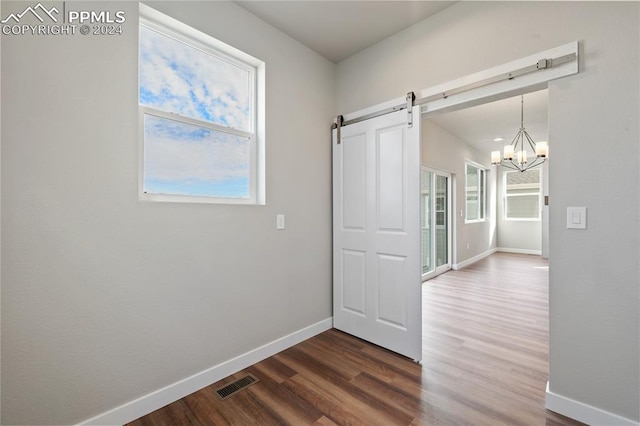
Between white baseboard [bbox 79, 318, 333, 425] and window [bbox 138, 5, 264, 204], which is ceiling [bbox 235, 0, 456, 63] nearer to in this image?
window [bbox 138, 5, 264, 204]

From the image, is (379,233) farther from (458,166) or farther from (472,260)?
(472,260)

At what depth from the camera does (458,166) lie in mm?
6133

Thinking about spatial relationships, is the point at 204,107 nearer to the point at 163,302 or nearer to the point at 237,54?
the point at 237,54

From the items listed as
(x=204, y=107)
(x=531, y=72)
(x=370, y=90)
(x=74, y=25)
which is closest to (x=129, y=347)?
(x=204, y=107)

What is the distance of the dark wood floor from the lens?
168cm

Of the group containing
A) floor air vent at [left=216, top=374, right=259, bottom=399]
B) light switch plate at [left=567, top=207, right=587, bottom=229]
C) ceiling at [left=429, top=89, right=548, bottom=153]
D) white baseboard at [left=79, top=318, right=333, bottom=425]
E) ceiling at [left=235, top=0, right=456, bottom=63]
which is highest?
ceiling at [left=429, top=89, right=548, bottom=153]

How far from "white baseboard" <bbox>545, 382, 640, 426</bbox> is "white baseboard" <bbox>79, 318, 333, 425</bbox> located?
1896 mm

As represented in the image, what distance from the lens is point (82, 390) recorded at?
59.3 inches

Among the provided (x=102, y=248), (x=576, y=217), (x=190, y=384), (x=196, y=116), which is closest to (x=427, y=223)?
(x=576, y=217)

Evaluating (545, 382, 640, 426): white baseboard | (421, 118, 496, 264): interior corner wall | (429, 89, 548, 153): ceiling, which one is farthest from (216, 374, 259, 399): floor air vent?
(421, 118, 496, 264): interior corner wall

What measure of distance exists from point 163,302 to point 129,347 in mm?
297

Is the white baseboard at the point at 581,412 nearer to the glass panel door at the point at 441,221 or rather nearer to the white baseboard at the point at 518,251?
the glass panel door at the point at 441,221

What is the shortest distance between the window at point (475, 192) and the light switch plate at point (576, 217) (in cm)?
518

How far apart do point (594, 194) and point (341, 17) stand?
7.33 feet
